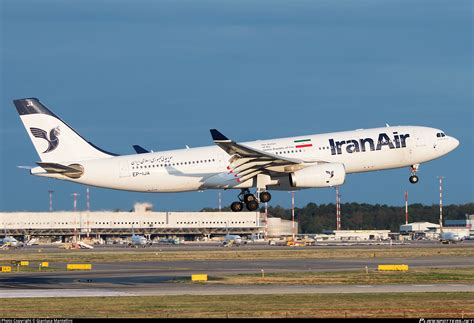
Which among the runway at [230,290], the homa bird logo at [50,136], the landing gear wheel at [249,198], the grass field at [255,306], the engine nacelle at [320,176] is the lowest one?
the grass field at [255,306]

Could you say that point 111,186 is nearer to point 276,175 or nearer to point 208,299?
point 276,175

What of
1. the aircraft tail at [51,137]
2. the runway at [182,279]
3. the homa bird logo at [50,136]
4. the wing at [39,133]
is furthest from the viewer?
the wing at [39,133]

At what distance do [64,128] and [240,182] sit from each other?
16396mm

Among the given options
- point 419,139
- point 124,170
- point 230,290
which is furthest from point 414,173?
point 230,290

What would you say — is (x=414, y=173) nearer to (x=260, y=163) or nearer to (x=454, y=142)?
(x=454, y=142)

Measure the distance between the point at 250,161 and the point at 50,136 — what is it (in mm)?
18131

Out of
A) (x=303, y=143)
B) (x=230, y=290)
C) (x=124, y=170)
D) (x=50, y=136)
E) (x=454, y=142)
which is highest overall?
(x=50, y=136)

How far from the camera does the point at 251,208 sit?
82062 millimetres

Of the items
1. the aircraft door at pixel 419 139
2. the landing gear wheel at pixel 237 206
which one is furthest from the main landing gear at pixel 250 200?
the aircraft door at pixel 419 139

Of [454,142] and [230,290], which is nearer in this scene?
[230,290]

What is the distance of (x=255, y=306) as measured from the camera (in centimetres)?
4512

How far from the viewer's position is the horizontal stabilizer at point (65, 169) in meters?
79.0

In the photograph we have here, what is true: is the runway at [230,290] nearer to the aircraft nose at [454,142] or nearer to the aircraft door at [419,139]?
the aircraft door at [419,139]

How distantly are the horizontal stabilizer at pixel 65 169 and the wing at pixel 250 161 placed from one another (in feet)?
40.7
